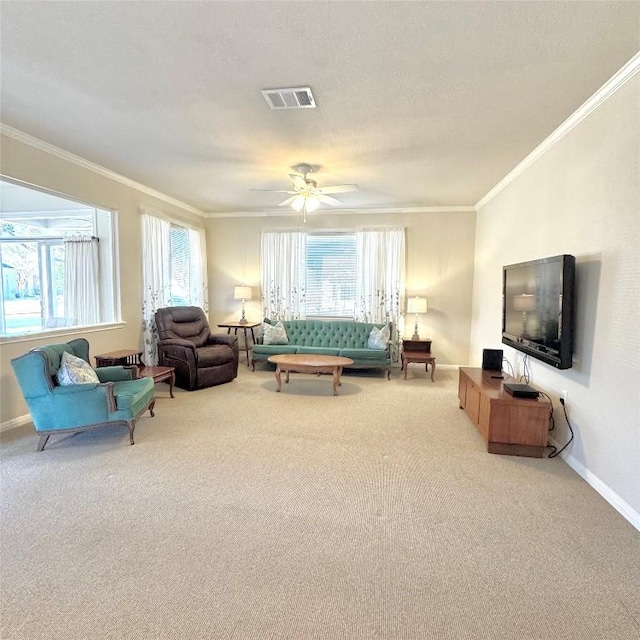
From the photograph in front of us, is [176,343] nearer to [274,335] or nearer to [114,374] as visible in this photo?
[114,374]

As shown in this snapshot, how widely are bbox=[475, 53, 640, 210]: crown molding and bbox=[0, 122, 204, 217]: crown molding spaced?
4.92 m

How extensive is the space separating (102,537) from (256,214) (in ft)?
19.4

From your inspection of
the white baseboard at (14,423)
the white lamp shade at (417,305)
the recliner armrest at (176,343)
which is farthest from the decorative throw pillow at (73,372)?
the white lamp shade at (417,305)

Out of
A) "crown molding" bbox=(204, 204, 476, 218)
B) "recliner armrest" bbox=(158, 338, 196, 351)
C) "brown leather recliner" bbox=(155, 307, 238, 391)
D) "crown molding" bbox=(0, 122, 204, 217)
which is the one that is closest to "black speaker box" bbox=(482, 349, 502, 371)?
"crown molding" bbox=(204, 204, 476, 218)

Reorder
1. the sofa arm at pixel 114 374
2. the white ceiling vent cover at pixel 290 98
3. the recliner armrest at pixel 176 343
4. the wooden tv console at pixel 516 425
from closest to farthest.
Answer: the white ceiling vent cover at pixel 290 98, the wooden tv console at pixel 516 425, the sofa arm at pixel 114 374, the recliner armrest at pixel 176 343

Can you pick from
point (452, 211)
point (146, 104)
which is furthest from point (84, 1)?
point (452, 211)

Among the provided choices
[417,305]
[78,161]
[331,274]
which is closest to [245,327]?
[331,274]

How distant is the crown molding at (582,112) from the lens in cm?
231

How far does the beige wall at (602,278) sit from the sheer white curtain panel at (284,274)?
4.14 m

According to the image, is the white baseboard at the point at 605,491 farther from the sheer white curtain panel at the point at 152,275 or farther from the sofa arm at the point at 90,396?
the sheer white curtain panel at the point at 152,275

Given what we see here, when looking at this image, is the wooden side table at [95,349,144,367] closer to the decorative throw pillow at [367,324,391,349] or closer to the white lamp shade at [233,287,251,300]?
the white lamp shade at [233,287,251,300]

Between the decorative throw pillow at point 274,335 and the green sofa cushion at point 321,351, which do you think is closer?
the green sofa cushion at point 321,351

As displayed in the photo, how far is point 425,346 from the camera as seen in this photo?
6012 mm

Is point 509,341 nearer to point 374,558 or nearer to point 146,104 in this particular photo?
point 374,558
